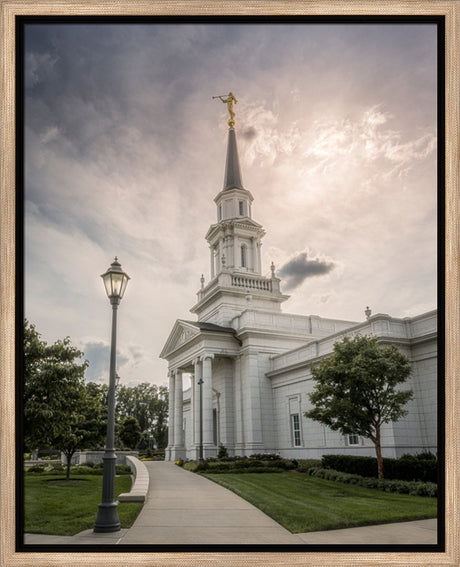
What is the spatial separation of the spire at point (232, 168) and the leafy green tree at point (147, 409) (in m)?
37.2

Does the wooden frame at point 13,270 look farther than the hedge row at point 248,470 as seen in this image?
No

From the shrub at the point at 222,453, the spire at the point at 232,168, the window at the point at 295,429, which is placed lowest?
the shrub at the point at 222,453

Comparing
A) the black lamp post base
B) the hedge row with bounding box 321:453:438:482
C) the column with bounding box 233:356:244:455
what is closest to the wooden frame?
the black lamp post base

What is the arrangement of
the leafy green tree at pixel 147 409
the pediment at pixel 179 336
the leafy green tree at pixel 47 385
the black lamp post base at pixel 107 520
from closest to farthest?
the black lamp post base at pixel 107 520, the leafy green tree at pixel 47 385, the pediment at pixel 179 336, the leafy green tree at pixel 147 409

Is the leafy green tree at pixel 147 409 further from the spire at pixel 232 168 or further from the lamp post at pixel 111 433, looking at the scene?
the lamp post at pixel 111 433

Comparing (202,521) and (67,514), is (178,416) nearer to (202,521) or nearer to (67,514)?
(67,514)

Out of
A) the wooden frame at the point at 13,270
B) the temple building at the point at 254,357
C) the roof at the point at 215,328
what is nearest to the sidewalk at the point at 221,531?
the wooden frame at the point at 13,270

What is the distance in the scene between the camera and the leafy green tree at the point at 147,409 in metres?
66.1

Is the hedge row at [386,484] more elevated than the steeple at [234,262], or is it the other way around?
the steeple at [234,262]

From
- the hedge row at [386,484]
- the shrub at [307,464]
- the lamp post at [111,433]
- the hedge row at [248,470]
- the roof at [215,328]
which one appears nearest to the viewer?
the lamp post at [111,433]

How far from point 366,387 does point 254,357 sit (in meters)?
14.7

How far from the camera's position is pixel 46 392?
1391cm

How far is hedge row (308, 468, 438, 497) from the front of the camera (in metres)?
14.7

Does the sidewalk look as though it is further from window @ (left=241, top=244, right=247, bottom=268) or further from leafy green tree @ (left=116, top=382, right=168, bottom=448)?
leafy green tree @ (left=116, top=382, right=168, bottom=448)
